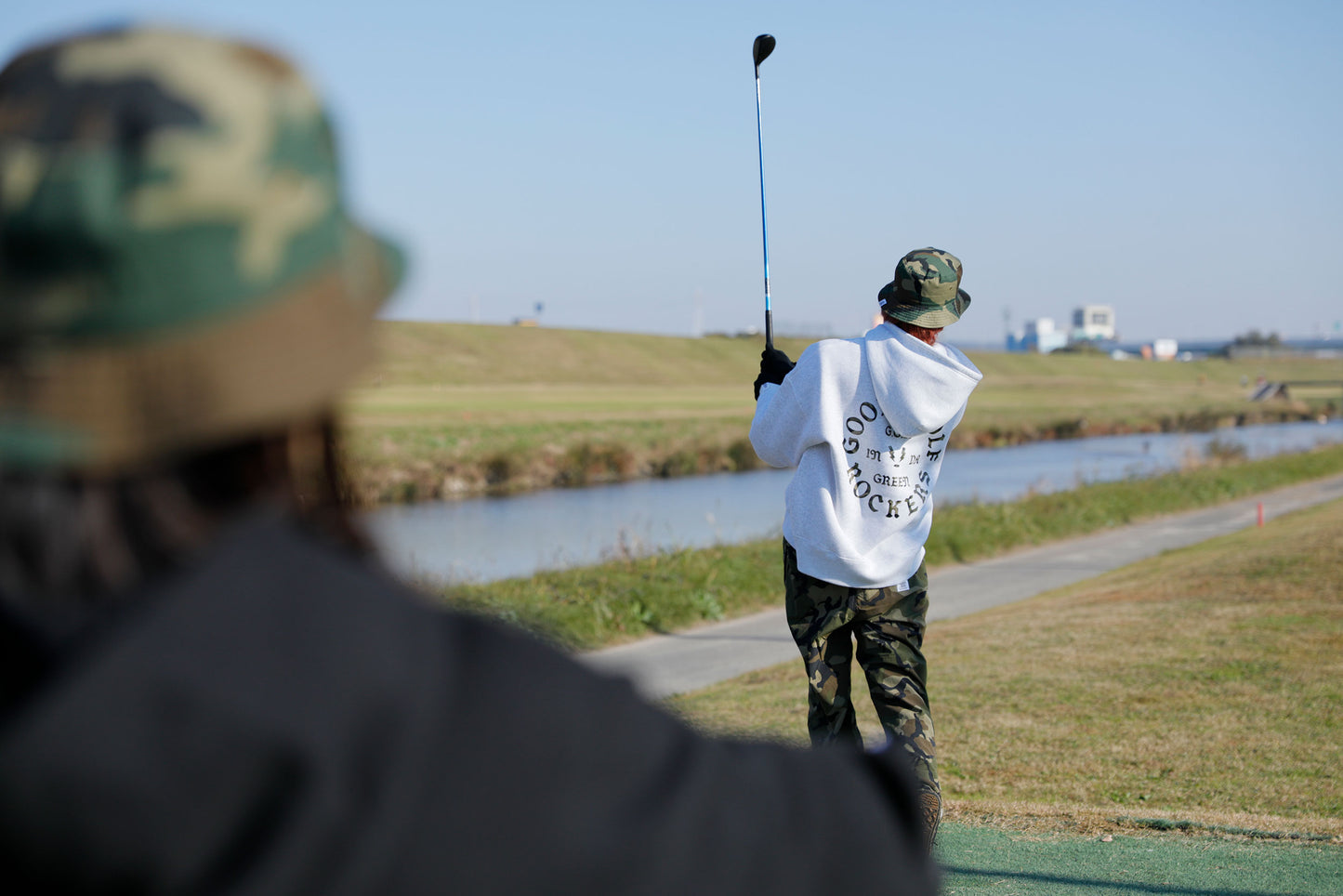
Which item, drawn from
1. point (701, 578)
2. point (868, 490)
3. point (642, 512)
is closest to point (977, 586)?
point (701, 578)

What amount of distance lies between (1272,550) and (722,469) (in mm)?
26810

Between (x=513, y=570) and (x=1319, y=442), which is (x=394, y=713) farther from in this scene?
(x=1319, y=442)

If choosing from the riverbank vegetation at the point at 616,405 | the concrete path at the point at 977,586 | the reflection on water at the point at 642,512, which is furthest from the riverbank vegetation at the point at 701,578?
the riverbank vegetation at the point at 616,405

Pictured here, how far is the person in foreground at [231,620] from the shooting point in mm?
691

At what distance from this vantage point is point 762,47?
17.6 ft

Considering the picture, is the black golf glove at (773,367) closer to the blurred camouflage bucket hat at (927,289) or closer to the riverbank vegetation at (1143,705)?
the blurred camouflage bucket hat at (927,289)

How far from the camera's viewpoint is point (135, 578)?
31.8 inches

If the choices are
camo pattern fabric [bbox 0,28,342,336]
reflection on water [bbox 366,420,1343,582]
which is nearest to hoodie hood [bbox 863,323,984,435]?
camo pattern fabric [bbox 0,28,342,336]

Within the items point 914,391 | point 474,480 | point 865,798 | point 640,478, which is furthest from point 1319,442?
point 865,798

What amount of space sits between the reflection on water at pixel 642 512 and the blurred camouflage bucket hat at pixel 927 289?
7437mm

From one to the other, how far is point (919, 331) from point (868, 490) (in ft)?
2.03

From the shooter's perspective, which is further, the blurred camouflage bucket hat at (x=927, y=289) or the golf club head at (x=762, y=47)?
the golf club head at (x=762, y=47)

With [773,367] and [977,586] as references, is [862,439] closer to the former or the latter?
[773,367]

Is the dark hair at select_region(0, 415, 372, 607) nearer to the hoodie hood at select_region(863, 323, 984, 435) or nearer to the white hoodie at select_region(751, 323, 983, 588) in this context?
the white hoodie at select_region(751, 323, 983, 588)
